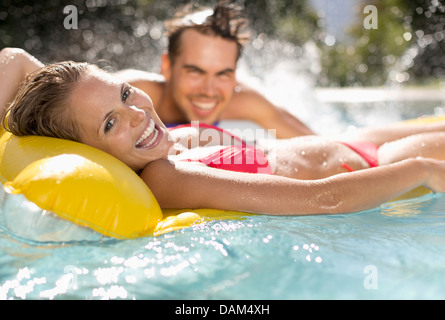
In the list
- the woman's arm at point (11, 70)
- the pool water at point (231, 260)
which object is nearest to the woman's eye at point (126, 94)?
the pool water at point (231, 260)

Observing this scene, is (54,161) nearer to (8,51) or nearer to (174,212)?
(174,212)

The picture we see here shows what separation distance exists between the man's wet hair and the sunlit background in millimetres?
6952

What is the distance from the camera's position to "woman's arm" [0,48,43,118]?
7.63ft

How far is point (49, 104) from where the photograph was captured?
1852mm

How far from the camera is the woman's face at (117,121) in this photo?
72.0 inches

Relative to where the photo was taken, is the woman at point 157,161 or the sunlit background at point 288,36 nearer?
the woman at point 157,161

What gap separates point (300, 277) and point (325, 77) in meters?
15.0

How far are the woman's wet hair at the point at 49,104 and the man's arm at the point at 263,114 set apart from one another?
1.76 metres

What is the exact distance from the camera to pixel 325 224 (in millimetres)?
1814

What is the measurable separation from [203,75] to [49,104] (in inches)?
57.4

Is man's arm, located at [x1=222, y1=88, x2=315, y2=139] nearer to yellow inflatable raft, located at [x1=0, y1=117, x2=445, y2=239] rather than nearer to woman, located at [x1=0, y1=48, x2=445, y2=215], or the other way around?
woman, located at [x1=0, y1=48, x2=445, y2=215]

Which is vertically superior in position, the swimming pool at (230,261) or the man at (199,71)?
the man at (199,71)

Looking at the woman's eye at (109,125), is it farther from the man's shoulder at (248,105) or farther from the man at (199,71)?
the man's shoulder at (248,105)

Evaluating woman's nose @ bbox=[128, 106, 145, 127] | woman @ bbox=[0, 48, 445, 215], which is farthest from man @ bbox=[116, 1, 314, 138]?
woman's nose @ bbox=[128, 106, 145, 127]
